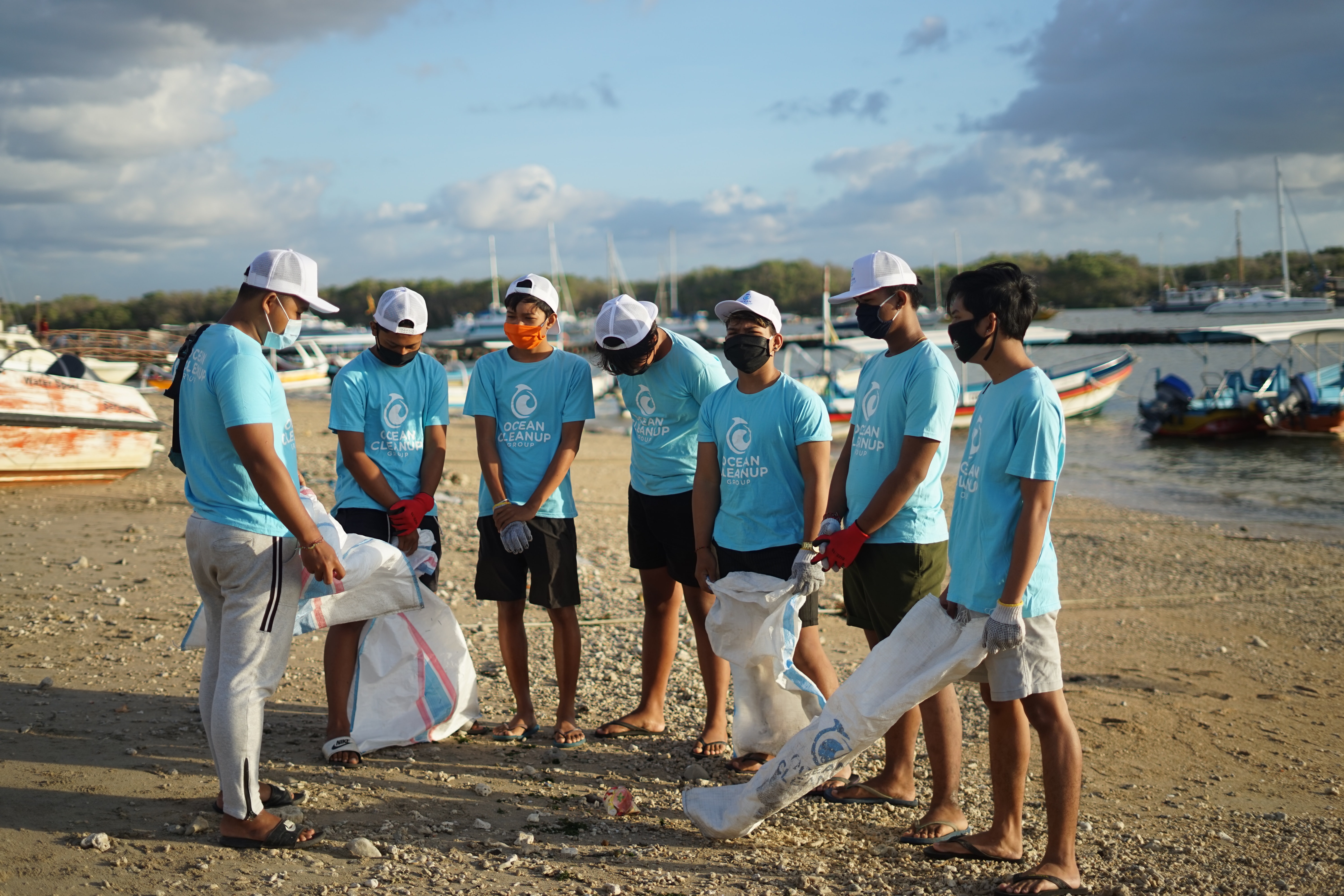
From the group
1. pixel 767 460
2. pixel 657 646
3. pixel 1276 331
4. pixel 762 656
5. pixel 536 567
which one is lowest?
pixel 657 646

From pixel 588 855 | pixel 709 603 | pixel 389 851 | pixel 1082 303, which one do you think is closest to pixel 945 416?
pixel 709 603

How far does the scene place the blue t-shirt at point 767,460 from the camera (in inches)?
164

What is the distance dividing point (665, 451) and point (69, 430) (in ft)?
28.6

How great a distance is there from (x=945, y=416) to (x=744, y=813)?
1.65 metres

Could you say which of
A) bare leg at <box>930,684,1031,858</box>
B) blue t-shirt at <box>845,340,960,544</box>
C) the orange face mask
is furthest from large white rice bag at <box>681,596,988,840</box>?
the orange face mask

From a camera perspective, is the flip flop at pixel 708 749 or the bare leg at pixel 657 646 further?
the bare leg at pixel 657 646

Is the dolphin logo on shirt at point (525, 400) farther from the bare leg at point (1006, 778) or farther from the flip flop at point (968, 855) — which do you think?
the flip flop at point (968, 855)

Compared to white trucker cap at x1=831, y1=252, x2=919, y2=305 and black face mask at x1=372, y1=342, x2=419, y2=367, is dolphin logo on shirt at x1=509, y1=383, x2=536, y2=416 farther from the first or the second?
white trucker cap at x1=831, y1=252, x2=919, y2=305

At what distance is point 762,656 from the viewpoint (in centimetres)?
411

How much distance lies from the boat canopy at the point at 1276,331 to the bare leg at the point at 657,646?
22224 mm

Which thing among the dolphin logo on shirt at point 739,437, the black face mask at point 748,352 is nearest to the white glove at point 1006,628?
the dolphin logo on shirt at point 739,437

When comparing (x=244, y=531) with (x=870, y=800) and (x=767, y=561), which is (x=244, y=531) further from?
(x=870, y=800)

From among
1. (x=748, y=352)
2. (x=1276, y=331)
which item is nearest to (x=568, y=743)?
(x=748, y=352)

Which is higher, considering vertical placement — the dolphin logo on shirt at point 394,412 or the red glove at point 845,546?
the dolphin logo on shirt at point 394,412
